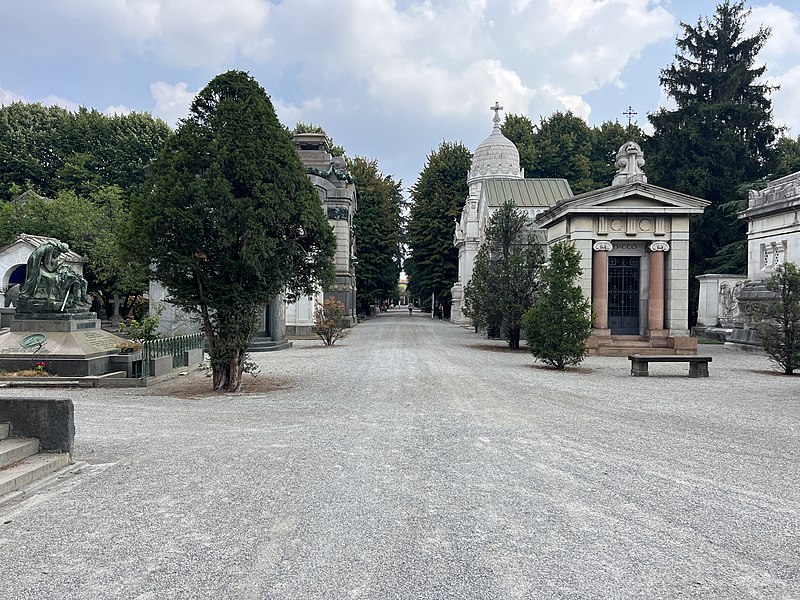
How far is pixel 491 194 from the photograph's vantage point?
138ft

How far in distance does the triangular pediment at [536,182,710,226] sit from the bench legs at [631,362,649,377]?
789 centimetres

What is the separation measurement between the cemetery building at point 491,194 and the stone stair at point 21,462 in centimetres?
3089

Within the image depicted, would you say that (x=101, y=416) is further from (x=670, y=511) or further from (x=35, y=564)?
(x=670, y=511)

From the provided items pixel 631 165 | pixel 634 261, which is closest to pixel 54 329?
pixel 634 261

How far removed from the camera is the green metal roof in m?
41.8

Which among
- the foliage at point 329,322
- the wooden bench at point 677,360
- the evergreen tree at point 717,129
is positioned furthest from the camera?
the evergreen tree at point 717,129

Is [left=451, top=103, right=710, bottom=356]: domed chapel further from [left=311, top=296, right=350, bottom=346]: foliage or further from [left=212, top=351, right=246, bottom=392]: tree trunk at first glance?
[left=212, top=351, right=246, bottom=392]: tree trunk

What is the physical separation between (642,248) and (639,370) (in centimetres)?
842

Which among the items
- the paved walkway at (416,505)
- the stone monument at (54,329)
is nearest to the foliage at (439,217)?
the stone monument at (54,329)

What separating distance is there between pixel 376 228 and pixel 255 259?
4108cm

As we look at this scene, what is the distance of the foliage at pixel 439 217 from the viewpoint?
51.9 meters

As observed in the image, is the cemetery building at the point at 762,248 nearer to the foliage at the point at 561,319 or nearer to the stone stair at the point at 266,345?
the foliage at the point at 561,319

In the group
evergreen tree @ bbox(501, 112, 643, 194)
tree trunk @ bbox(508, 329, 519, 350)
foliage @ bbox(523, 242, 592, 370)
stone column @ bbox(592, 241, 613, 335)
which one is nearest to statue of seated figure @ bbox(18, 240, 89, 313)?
foliage @ bbox(523, 242, 592, 370)

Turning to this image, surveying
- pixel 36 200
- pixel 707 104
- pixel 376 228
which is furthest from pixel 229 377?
pixel 376 228
